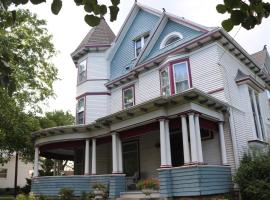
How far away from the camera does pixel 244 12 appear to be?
2.64 metres

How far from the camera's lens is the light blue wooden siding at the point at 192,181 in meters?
10.5

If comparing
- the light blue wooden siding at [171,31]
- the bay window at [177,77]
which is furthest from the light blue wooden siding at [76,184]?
the light blue wooden siding at [171,31]

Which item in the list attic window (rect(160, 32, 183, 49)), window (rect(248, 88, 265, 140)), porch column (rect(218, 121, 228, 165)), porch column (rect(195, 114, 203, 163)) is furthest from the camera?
attic window (rect(160, 32, 183, 49))

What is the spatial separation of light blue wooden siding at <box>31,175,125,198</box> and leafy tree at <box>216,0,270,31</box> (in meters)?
11.9

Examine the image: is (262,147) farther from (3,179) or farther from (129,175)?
(3,179)

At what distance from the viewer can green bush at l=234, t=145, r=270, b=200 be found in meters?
10.7

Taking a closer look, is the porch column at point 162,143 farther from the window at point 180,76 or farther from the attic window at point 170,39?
the attic window at point 170,39

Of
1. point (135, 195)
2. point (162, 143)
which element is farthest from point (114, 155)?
point (162, 143)

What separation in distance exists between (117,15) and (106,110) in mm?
Answer: 17197

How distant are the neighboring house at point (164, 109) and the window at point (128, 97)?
62 mm

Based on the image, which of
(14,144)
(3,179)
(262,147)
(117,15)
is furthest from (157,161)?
(3,179)

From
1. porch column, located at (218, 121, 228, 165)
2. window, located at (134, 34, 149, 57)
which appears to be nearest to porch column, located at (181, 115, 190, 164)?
porch column, located at (218, 121, 228, 165)

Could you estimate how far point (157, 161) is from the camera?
613 inches

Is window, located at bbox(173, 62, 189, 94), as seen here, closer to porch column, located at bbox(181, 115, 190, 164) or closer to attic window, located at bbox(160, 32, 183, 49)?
attic window, located at bbox(160, 32, 183, 49)
